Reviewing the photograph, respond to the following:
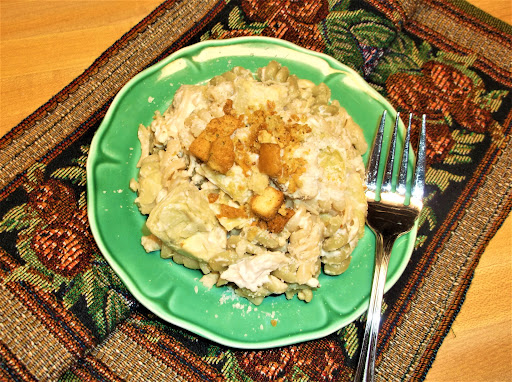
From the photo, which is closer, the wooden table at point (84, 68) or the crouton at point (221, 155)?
the crouton at point (221, 155)

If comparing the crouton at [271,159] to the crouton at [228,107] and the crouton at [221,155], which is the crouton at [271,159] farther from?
the crouton at [228,107]

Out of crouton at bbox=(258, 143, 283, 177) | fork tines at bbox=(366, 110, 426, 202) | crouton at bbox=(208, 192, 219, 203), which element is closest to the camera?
crouton at bbox=(258, 143, 283, 177)

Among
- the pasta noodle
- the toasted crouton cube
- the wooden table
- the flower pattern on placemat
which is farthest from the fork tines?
the flower pattern on placemat

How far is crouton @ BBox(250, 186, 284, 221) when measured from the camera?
1536mm

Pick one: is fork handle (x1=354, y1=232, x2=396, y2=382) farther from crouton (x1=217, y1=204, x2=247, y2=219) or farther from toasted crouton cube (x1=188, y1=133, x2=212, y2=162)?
toasted crouton cube (x1=188, y1=133, x2=212, y2=162)

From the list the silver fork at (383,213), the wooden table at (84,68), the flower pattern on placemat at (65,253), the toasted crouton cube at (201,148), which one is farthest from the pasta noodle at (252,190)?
the wooden table at (84,68)

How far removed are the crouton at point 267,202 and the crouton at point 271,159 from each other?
0.06 m

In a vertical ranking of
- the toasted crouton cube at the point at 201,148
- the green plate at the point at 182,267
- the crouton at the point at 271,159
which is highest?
the crouton at the point at 271,159

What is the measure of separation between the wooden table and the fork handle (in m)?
0.35

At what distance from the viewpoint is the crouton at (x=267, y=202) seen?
154cm

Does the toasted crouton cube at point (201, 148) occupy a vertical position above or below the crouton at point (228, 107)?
below

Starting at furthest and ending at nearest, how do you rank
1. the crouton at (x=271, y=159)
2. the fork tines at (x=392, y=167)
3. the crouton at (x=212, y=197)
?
the fork tines at (x=392, y=167) < the crouton at (x=212, y=197) < the crouton at (x=271, y=159)

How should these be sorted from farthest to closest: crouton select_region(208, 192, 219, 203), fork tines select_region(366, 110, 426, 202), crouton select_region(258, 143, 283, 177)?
1. fork tines select_region(366, 110, 426, 202)
2. crouton select_region(208, 192, 219, 203)
3. crouton select_region(258, 143, 283, 177)

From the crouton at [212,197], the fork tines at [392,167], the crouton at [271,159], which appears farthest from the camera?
the fork tines at [392,167]
